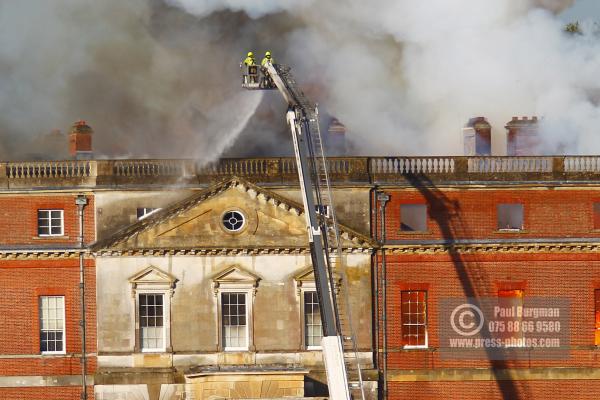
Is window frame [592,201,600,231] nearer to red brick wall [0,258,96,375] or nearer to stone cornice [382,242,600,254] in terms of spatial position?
stone cornice [382,242,600,254]

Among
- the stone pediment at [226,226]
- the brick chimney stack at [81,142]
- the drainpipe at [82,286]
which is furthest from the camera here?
the brick chimney stack at [81,142]

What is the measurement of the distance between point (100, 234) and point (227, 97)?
10.9m

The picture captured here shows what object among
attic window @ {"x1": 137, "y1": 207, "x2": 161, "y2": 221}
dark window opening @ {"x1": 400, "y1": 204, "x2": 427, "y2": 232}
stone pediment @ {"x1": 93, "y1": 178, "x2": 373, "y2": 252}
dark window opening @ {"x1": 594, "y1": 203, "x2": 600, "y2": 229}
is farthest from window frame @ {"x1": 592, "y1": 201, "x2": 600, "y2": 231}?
attic window @ {"x1": 137, "y1": 207, "x2": 161, "y2": 221}

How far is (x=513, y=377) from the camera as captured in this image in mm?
60938

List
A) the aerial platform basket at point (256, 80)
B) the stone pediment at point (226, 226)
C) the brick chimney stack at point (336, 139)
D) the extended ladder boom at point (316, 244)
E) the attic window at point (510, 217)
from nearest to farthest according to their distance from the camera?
the extended ladder boom at point (316, 244), the aerial platform basket at point (256, 80), the stone pediment at point (226, 226), the attic window at point (510, 217), the brick chimney stack at point (336, 139)

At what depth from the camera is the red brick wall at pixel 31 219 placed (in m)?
60.4

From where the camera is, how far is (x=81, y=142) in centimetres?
6359

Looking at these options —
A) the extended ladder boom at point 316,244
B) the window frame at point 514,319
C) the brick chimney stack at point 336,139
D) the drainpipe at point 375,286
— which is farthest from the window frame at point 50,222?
the window frame at point 514,319

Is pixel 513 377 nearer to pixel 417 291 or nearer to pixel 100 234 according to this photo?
pixel 417 291

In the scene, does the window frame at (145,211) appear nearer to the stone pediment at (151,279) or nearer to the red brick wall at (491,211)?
the stone pediment at (151,279)

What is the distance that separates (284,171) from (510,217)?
7855 mm

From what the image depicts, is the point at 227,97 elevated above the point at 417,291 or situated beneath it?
elevated above

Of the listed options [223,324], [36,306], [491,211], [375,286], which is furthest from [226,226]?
[491,211]

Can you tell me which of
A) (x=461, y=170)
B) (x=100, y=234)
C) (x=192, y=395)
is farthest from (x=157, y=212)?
(x=461, y=170)
